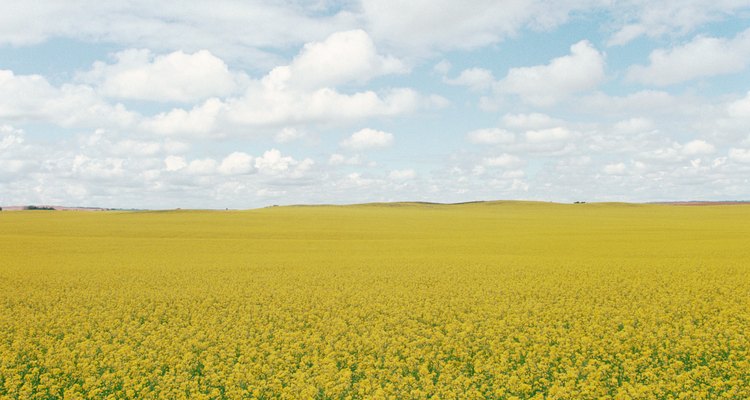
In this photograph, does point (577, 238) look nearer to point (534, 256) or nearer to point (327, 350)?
point (534, 256)

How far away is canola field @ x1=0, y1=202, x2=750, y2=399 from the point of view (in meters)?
11.5

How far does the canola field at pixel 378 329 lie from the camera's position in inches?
454

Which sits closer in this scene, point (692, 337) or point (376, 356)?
point (376, 356)

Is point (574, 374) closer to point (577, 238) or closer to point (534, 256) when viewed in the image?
point (534, 256)

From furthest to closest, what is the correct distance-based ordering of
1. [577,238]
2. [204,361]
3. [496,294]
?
1. [577,238]
2. [496,294]
3. [204,361]

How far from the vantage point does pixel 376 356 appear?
44.6 ft

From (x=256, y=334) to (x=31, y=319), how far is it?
8.20 m

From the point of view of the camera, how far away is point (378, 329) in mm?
15812

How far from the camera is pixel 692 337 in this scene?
575 inches

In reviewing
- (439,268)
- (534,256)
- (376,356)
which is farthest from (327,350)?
(534,256)

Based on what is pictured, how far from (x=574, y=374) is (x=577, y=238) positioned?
1746 inches

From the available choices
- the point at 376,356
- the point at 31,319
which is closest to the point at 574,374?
the point at 376,356

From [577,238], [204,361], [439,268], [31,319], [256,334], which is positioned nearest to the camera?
[204,361]

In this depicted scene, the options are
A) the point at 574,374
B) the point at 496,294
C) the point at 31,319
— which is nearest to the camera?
the point at 574,374
